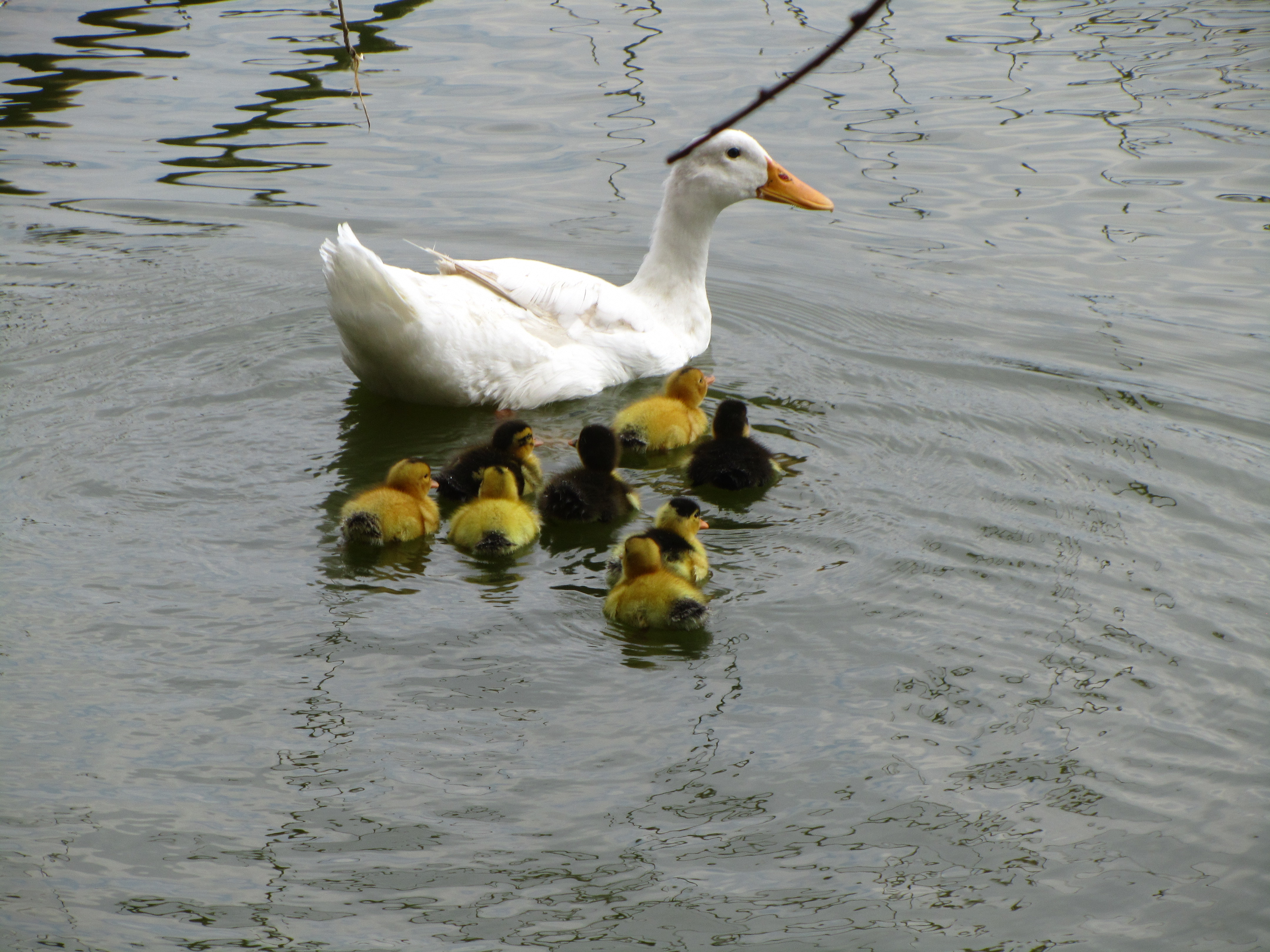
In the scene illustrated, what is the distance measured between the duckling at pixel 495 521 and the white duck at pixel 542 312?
122 centimetres

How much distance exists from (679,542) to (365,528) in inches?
49.4

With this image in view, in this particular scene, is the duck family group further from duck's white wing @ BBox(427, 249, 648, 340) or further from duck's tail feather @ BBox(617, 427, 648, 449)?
duck's white wing @ BBox(427, 249, 648, 340)

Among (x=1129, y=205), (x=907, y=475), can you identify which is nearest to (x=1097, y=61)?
(x=1129, y=205)

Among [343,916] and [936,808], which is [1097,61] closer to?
[936,808]

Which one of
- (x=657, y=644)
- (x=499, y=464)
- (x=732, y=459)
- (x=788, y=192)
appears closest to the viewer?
(x=657, y=644)

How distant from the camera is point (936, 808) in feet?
12.9

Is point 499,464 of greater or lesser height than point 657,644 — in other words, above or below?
above

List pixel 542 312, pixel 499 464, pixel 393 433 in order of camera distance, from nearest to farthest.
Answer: pixel 499 464 → pixel 393 433 → pixel 542 312

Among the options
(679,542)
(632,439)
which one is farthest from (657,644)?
(632,439)

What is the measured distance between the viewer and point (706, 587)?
5.22m

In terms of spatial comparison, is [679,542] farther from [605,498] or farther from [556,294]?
[556,294]

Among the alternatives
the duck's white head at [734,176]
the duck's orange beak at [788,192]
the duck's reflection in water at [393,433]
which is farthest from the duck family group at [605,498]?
the duck's orange beak at [788,192]

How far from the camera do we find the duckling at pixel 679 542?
5070 mm

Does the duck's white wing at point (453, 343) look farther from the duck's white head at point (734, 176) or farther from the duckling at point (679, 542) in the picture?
the duckling at point (679, 542)
